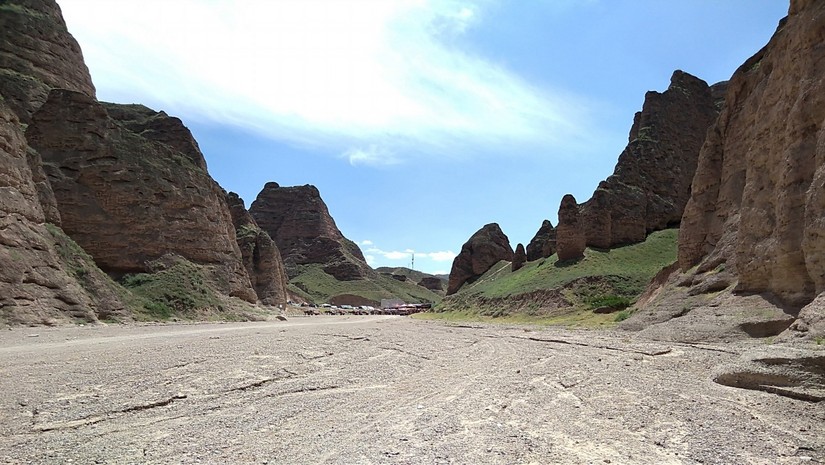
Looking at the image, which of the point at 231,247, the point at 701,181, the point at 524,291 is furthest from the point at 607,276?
the point at 231,247

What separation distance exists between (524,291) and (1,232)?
37.1 meters

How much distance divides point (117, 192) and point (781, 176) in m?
40.8

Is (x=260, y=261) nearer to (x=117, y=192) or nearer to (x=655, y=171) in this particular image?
(x=117, y=192)

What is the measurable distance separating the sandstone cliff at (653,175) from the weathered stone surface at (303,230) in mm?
85200

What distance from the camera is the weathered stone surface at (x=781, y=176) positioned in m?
14.3

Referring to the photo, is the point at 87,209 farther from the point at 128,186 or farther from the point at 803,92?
the point at 803,92

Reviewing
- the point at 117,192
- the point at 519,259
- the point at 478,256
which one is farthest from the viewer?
the point at 478,256

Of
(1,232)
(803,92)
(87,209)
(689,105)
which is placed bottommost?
(1,232)

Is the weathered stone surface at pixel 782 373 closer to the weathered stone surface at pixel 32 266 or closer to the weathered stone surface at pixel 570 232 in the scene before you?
the weathered stone surface at pixel 32 266

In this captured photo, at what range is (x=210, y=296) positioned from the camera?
3866 cm

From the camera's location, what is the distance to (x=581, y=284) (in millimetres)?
40906

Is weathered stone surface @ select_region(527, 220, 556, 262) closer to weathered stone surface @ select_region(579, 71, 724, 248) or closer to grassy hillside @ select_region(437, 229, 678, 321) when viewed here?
weathered stone surface @ select_region(579, 71, 724, 248)

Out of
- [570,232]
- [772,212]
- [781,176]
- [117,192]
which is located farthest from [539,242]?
[781,176]

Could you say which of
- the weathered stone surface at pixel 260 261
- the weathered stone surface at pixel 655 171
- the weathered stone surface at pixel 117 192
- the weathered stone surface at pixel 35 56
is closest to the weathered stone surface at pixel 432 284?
the weathered stone surface at pixel 260 261
